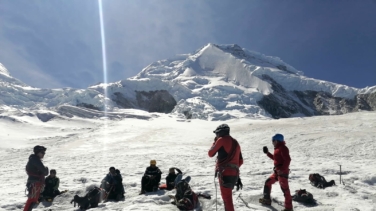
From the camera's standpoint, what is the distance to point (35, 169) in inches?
314

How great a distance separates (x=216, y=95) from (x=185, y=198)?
127060 millimetres

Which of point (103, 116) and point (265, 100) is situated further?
point (265, 100)

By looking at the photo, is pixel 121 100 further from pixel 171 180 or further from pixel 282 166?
pixel 282 166

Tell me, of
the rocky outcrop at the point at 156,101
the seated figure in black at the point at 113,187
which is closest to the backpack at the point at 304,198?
the seated figure in black at the point at 113,187

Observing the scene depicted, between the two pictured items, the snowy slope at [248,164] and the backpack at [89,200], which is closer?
the backpack at [89,200]

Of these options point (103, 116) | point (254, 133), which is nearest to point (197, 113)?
point (103, 116)

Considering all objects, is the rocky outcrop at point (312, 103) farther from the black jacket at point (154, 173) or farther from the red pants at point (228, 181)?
A: the red pants at point (228, 181)

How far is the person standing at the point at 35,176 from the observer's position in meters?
7.76

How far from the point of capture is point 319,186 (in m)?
9.80

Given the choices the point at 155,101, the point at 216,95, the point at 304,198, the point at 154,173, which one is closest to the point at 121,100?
the point at 155,101

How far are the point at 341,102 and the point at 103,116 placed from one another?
6520 inches

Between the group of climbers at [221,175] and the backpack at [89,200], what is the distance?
759mm

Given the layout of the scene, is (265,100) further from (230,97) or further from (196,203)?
(196,203)

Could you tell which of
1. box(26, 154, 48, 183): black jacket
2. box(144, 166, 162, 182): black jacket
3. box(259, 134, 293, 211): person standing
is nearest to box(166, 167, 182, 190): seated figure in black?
box(144, 166, 162, 182): black jacket
